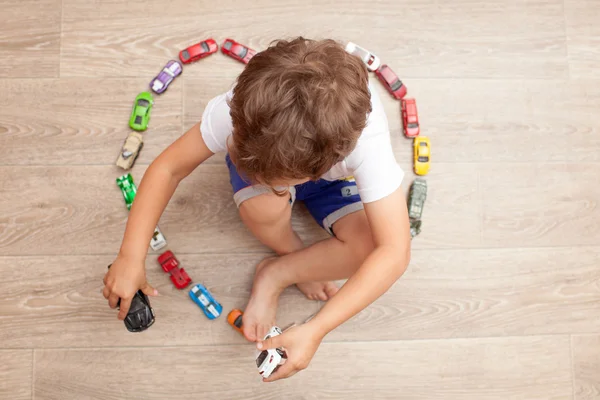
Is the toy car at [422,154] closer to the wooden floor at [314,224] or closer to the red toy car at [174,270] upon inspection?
the wooden floor at [314,224]

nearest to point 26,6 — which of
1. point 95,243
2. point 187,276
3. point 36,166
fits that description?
point 36,166

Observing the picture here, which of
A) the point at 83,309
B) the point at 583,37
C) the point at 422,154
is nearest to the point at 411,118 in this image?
the point at 422,154

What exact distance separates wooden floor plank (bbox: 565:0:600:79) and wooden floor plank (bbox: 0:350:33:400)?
4.40ft

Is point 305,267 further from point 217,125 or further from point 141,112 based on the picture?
point 141,112

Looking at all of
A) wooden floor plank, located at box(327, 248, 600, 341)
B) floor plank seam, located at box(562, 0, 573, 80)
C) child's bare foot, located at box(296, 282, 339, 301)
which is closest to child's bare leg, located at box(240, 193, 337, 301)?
child's bare foot, located at box(296, 282, 339, 301)

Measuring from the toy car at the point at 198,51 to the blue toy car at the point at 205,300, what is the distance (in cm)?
48

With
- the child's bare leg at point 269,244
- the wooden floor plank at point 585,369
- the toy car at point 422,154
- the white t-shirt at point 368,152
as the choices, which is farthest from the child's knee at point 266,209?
the wooden floor plank at point 585,369

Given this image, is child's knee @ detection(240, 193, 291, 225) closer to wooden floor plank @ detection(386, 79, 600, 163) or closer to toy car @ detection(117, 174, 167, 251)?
toy car @ detection(117, 174, 167, 251)

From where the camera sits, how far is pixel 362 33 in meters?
1.31

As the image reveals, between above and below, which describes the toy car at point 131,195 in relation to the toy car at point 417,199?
below

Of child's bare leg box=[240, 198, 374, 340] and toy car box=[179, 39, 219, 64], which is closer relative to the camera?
child's bare leg box=[240, 198, 374, 340]

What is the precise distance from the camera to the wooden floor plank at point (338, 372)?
120 centimetres

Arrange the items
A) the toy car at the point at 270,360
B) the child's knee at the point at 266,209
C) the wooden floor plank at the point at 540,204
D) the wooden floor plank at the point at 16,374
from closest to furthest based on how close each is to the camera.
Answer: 1. the toy car at the point at 270,360
2. the child's knee at the point at 266,209
3. the wooden floor plank at the point at 16,374
4. the wooden floor plank at the point at 540,204

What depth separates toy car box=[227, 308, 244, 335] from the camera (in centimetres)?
120
